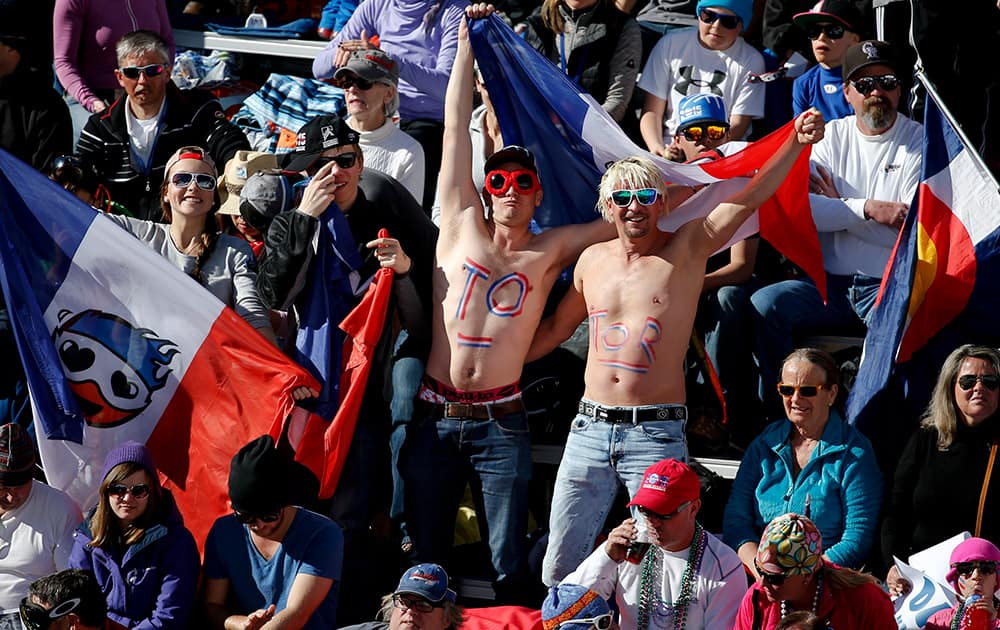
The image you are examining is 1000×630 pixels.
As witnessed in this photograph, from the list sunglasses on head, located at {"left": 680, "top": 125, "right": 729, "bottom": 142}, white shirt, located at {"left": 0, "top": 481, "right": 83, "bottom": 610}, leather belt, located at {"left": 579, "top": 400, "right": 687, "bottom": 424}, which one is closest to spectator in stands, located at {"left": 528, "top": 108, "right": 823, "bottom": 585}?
leather belt, located at {"left": 579, "top": 400, "right": 687, "bottom": 424}

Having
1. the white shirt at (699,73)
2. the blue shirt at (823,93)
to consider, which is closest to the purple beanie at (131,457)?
the white shirt at (699,73)

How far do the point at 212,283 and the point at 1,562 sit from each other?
1.70m

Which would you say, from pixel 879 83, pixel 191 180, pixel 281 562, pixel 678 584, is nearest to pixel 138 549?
pixel 281 562

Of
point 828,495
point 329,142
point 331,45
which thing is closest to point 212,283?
point 329,142

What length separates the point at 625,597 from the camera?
22.7 feet

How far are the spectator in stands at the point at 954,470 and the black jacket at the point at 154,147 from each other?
4430mm

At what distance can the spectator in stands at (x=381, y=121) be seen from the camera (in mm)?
9070

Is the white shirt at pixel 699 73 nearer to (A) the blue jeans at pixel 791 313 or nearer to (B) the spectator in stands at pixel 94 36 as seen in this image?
(A) the blue jeans at pixel 791 313

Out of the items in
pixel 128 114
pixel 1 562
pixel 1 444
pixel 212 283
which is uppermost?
pixel 128 114

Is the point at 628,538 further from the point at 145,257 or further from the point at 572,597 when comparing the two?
the point at 145,257

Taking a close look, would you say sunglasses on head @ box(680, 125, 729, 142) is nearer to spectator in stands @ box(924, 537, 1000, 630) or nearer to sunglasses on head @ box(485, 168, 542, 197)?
sunglasses on head @ box(485, 168, 542, 197)

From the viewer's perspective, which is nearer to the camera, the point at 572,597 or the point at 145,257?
the point at 572,597

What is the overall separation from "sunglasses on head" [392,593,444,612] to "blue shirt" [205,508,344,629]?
0.49 metres

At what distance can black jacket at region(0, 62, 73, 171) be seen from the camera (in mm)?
10367
